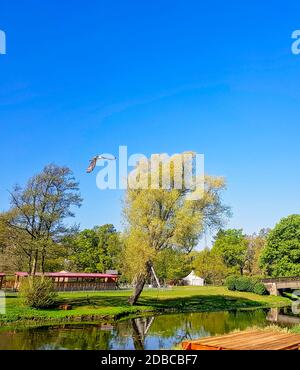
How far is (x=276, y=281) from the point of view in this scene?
188ft

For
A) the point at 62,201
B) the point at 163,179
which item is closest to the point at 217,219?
the point at 163,179

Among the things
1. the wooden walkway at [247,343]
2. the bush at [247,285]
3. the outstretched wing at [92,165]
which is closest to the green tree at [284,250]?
the bush at [247,285]

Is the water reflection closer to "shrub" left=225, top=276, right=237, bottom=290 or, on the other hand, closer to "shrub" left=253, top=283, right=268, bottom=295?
"shrub" left=253, top=283, right=268, bottom=295

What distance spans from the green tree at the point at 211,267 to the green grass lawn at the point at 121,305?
51.3ft

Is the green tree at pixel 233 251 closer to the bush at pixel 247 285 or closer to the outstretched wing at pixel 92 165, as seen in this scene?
the bush at pixel 247 285

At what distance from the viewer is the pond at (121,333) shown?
20.5 metres

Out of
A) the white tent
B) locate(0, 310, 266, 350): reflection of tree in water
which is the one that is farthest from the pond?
the white tent

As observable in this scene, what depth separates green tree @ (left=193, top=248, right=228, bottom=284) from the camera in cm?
7538

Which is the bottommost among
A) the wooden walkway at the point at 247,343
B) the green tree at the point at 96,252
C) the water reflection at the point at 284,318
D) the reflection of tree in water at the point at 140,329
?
the water reflection at the point at 284,318

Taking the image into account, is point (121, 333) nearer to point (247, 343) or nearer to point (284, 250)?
point (247, 343)

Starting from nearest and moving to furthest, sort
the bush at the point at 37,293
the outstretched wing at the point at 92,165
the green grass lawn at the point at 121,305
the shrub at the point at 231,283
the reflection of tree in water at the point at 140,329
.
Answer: the outstretched wing at the point at 92,165, the reflection of tree in water at the point at 140,329, the green grass lawn at the point at 121,305, the bush at the point at 37,293, the shrub at the point at 231,283

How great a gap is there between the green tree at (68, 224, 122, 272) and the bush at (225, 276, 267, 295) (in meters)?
25.1
